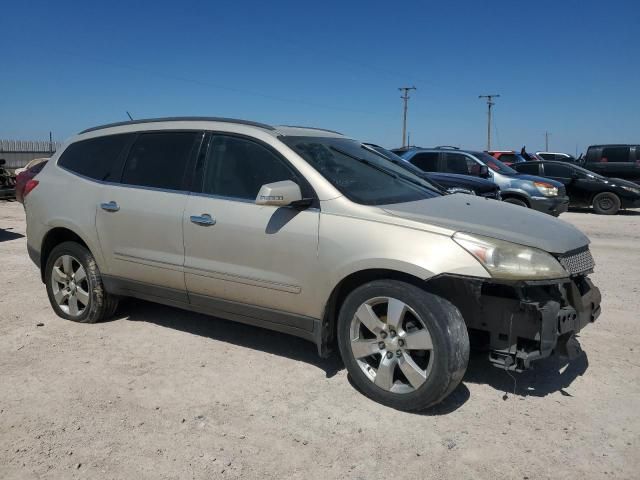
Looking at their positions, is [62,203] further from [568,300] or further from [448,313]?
[568,300]

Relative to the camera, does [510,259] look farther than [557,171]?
No

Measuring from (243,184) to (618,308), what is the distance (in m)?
3.89

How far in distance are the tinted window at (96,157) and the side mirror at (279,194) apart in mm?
1790

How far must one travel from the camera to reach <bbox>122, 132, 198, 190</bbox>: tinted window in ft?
14.6

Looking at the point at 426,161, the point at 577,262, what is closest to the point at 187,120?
the point at 577,262

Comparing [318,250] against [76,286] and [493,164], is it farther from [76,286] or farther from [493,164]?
[493,164]

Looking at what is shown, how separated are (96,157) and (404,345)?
3.24 m

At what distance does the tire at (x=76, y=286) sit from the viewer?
196 inches

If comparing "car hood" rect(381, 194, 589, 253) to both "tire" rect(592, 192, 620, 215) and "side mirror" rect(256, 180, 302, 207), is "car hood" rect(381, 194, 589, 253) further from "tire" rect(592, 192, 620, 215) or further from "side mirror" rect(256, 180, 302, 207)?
"tire" rect(592, 192, 620, 215)

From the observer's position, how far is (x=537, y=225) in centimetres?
381

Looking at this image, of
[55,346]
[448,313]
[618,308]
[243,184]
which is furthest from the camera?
[618,308]

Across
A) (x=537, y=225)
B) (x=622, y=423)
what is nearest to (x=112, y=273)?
(x=537, y=225)

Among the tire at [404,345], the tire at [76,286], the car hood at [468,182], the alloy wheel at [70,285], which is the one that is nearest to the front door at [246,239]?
the tire at [404,345]

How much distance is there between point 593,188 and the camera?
15.4 meters
